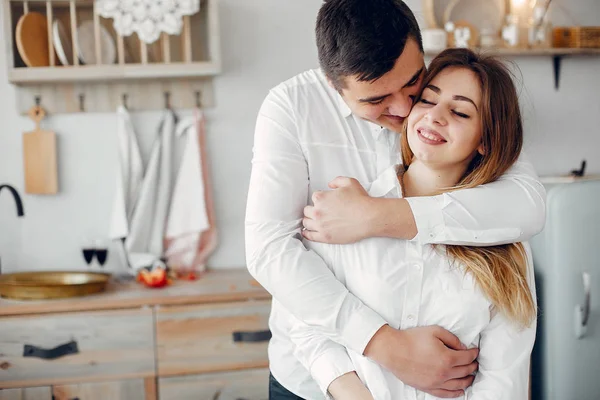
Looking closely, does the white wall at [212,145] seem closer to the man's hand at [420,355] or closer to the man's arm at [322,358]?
the man's arm at [322,358]

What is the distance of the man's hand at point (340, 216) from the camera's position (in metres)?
1.30

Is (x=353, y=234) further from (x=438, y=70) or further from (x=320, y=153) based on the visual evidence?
(x=438, y=70)

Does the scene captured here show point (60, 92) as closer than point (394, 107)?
No

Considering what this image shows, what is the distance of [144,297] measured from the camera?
2.49 m

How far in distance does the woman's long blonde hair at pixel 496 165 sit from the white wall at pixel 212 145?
1.53 meters

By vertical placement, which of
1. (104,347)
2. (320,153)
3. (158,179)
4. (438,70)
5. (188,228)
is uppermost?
(438,70)

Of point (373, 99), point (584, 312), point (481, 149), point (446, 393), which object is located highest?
point (373, 99)

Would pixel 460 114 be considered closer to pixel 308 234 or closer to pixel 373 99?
pixel 373 99

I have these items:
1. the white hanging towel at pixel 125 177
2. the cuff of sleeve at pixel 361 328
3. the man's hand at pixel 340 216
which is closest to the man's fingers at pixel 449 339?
the cuff of sleeve at pixel 361 328

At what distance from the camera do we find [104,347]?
245cm

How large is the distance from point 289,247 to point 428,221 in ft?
0.85

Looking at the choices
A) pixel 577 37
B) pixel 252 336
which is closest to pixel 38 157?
pixel 252 336

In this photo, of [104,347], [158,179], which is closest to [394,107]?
[104,347]

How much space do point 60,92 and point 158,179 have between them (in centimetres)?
52
